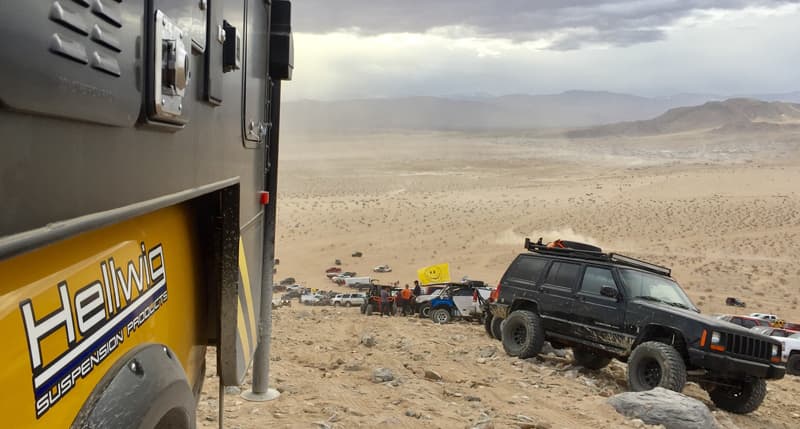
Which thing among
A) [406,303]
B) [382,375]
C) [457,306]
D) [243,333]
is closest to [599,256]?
[382,375]

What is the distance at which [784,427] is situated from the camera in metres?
8.39

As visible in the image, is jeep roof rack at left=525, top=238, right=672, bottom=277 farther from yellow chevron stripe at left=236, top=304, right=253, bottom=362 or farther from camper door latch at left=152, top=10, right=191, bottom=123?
camper door latch at left=152, top=10, right=191, bottom=123

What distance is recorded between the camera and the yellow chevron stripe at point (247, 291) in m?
3.23

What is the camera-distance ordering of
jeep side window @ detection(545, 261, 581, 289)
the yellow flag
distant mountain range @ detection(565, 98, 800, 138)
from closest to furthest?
jeep side window @ detection(545, 261, 581, 289) < the yellow flag < distant mountain range @ detection(565, 98, 800, 138)

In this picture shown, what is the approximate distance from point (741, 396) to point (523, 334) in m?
3.03

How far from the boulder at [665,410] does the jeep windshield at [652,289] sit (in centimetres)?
207

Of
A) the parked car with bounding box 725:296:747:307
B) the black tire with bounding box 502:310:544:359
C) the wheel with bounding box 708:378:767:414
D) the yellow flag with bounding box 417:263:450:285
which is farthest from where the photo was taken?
the parked car with bounding box 725:296:747:307

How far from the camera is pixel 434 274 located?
22.0m

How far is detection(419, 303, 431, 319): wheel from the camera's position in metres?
17.4

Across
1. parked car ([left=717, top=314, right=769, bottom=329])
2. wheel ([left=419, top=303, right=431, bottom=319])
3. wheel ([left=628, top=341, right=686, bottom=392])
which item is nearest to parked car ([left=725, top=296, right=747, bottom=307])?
parked car ([left=717, top=314, right=769, bottom=329])

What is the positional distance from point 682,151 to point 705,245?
6734 cm

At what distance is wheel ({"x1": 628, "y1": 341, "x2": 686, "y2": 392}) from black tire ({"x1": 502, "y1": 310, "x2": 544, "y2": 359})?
1.56 meters

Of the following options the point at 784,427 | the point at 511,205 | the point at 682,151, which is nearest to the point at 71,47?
the point at 784,427

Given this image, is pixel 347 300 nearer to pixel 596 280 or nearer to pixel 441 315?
pixel 441 315
